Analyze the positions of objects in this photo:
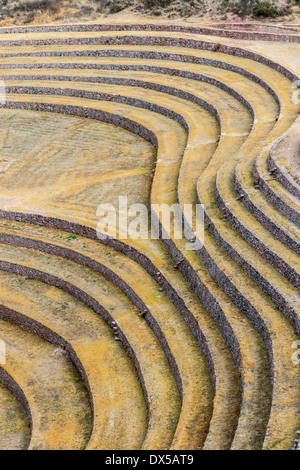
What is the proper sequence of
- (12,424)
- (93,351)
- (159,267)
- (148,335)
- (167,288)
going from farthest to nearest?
(159,267) < (167,288) < (93,351) < (148,335) < (12,424)

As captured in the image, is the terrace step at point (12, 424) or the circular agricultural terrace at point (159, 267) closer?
the circular agricultural terrace at point (159, 267)

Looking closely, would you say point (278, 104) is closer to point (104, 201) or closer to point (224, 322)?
point (104, 201)

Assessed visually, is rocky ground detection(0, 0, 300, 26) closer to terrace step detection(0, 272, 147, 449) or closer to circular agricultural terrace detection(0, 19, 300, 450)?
circular agricultural terrace detection(0, 19, 300, 450)

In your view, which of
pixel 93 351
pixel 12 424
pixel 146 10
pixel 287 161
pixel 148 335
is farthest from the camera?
pixel 146 10

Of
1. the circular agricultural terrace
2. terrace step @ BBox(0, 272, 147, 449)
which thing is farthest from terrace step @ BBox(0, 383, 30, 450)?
terrace step @ BBox(0, 272, 147, 449)

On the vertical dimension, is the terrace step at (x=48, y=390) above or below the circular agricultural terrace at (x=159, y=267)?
below

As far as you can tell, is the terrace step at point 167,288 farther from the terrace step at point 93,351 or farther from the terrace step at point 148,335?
the terrace step at point 93,351

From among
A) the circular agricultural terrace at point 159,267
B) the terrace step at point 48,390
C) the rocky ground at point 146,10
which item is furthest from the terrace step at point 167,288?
the rocky ground at point 146,10

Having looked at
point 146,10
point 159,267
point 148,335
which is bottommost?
point 148,335

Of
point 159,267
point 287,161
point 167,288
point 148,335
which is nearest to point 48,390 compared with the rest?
point 148,335

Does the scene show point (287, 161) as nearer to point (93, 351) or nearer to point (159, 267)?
point (159, 267)
